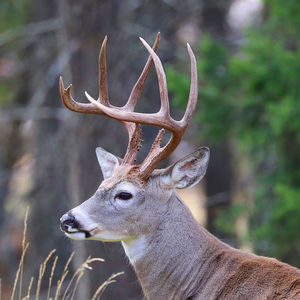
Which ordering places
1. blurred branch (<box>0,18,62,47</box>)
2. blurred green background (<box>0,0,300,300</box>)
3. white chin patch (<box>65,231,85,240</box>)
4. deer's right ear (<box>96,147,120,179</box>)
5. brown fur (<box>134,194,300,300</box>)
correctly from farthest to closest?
blurred branch (<box>0,18,62,47</box>) → blurred green background (<box>0,0,300,300</box>) → deer's right ear (<box>96,147,120,179</box>) → white chin patch (<box>65,231,85,240</box>) → brown fur (<box>134,194,300,300</box>)

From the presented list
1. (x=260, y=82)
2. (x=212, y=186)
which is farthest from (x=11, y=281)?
(x=260, y=82)

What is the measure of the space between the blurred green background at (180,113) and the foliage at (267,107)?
1 centimetres

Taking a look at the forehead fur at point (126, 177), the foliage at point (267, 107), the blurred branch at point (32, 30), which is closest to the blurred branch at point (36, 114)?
the blurred branch at point (32, 30)

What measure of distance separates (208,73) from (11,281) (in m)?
7.54

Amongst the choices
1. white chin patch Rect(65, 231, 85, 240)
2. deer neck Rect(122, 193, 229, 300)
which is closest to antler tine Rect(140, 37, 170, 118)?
deer neck Rect(122, 193, 229, 300)

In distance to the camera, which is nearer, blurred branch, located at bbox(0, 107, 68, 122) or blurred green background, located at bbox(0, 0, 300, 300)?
blurred green background, located at bbox(0, 0, 300, 300)

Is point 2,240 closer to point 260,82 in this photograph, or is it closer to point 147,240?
point 260,82

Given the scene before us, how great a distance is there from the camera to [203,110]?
10383 mm

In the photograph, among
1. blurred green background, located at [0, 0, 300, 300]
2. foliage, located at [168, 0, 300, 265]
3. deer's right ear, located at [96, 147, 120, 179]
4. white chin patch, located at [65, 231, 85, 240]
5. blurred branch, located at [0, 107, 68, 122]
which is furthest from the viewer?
blurred branch, located at [0, 107, 68, 122]

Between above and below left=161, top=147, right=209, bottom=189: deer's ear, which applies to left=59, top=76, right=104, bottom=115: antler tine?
above

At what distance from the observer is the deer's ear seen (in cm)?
585

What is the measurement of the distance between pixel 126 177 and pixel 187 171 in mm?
452

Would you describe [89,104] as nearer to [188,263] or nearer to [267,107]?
[188,263]

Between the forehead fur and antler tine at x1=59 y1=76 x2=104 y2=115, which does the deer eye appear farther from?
antler tine at x1=59 y1=76 x2=104 y2=115
